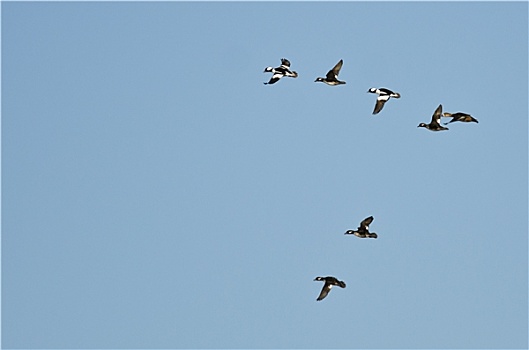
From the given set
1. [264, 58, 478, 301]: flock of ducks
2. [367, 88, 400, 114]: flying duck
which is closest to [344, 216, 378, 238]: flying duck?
[264, 58, 478, 301]: flock of ducks

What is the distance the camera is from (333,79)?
93.5 metres

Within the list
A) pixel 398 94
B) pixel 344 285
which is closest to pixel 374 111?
pixel 398 94

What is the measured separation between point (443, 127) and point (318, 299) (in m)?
9.79

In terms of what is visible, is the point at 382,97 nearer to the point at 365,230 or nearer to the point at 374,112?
the point at 374,112

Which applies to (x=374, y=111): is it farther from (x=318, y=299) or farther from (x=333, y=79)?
(x=318, y=299)

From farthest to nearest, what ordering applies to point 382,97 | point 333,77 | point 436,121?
point 333,77
point 382,97
point 436,121

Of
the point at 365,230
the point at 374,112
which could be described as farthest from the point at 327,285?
the point at 374,112

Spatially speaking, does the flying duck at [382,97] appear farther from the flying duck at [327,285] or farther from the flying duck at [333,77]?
the flying duck at [327,285]

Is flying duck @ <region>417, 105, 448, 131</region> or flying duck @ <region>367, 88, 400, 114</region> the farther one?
flying duck @ <region>367, 88, 400, 114</region>

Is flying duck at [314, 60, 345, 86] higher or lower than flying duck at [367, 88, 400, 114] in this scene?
higher

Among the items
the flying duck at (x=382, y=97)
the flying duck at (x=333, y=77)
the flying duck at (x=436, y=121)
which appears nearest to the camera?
the flying duck at (x=436, y=121)

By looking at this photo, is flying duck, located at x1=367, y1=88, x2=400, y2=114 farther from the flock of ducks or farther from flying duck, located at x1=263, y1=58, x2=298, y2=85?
flying duck, located at x1=263, y1=58, x2=298, y2=85

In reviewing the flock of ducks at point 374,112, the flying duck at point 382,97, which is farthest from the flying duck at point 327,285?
the flying duck at point 382,97

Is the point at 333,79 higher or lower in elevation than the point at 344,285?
higher
